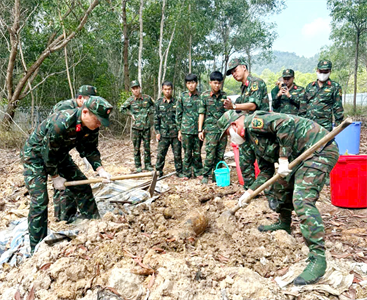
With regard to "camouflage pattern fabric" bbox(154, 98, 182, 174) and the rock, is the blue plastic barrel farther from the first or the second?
the rock

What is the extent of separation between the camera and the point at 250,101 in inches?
164

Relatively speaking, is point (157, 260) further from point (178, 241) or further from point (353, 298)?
point (353, 298)

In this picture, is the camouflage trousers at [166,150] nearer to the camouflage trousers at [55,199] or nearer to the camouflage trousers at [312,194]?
the camouflage trousers at [55,199]

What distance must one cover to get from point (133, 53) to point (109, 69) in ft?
4.99

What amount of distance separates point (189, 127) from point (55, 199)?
2.63 m

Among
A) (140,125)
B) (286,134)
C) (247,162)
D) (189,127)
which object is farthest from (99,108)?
(140,125)

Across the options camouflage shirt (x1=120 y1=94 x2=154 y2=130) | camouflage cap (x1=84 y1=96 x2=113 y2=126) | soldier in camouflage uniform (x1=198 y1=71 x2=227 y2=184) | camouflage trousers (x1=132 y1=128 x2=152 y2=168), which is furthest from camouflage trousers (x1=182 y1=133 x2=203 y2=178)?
camouflage cap (x1=84 y1=96 x2=113 y2=126)

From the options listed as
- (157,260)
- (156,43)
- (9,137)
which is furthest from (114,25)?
(157,260)

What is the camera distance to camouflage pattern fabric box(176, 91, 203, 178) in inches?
219

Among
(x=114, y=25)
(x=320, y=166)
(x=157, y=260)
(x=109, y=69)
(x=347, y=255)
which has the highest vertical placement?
(x=114, y=25)

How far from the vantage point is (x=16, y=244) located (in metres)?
3.31

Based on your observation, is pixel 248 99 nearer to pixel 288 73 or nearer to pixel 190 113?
pixel 190 113

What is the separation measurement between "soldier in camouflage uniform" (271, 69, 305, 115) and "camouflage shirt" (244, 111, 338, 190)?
10.0ft

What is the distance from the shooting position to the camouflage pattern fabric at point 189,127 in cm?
555
